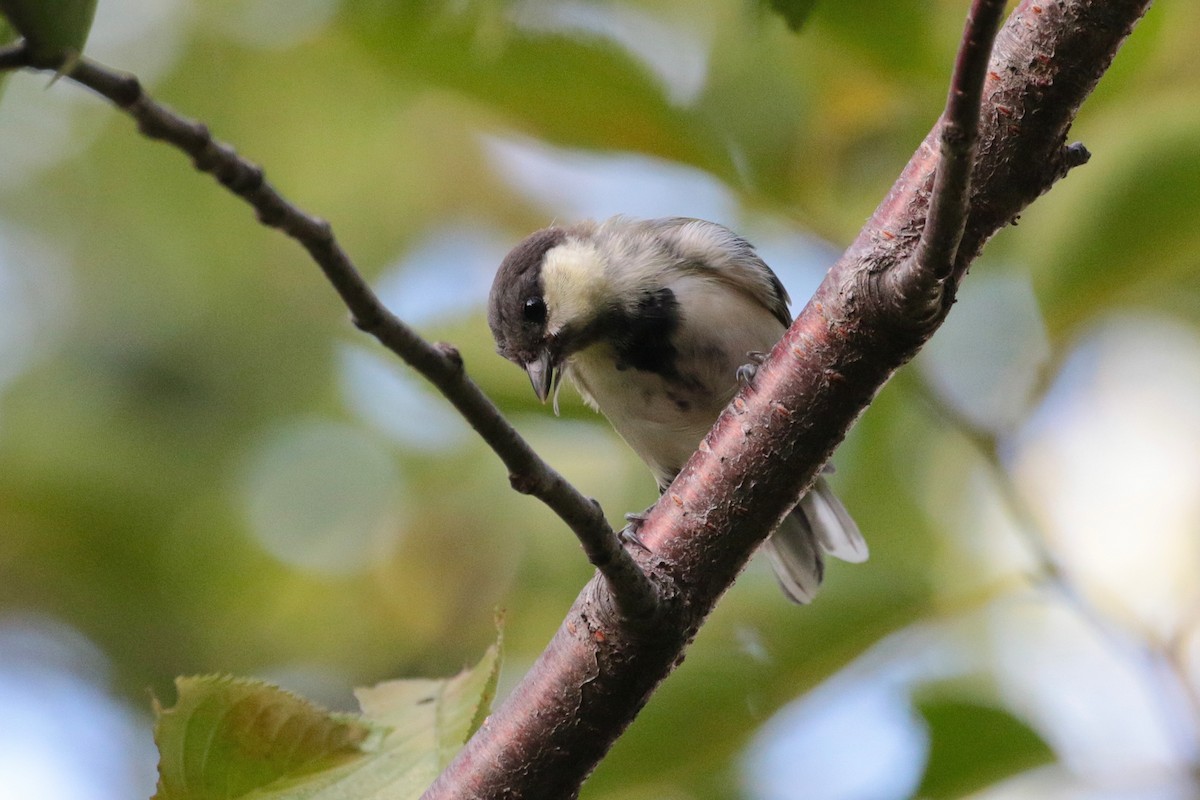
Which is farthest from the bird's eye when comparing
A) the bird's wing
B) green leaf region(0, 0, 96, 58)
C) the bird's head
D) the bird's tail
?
green leaf region(0, 0, 96, 58)

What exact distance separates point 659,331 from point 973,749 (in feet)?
5.33

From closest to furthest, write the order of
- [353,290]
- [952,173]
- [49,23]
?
[49,23]
[353,290]
[952,173]

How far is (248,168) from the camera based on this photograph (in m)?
1.01

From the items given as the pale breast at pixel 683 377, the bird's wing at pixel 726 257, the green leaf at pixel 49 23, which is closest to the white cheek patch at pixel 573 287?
the pale breast at pixel 683 377

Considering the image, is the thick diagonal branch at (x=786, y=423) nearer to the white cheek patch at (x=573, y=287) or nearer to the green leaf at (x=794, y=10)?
the green leaf at (x=794, y=10)

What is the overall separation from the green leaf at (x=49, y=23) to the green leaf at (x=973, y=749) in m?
2.03

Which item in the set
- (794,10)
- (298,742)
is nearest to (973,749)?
(298,742)

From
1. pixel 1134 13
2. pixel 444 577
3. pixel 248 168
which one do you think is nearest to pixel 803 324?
pixel 1134 13

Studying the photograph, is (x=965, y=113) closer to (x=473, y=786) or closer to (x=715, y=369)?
(x=473, y=786)

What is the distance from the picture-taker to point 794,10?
4.82ft

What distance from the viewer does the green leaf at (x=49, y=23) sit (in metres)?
0.80

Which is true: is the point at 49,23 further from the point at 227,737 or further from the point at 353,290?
the point at 227,737

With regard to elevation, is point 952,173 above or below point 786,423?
above

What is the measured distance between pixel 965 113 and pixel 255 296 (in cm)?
349
